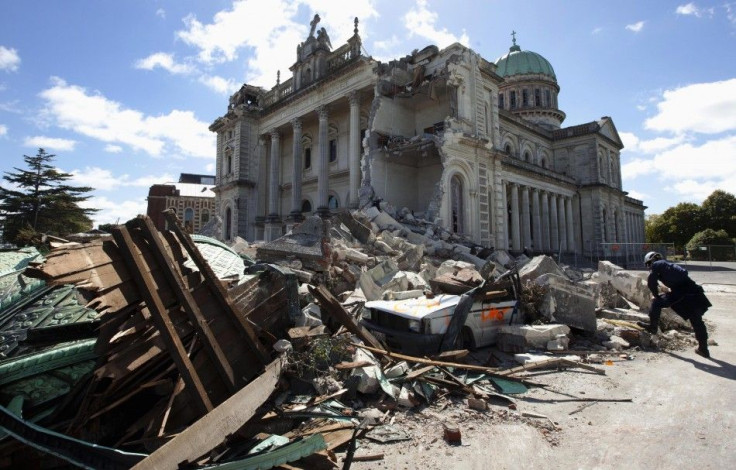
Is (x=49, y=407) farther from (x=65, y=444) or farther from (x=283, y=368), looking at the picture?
(x=283, y=368)

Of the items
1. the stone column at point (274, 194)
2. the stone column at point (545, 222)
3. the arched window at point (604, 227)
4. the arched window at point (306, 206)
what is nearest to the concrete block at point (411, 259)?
the arched window at point (306, 206)

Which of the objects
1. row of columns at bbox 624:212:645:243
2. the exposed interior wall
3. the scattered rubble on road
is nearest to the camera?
the scattered rubble on road

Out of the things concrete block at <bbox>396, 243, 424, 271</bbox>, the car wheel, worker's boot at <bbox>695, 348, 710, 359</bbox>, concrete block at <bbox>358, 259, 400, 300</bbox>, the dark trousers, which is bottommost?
worker's boot at <bbox>695, 348, 710, 359</bbox>

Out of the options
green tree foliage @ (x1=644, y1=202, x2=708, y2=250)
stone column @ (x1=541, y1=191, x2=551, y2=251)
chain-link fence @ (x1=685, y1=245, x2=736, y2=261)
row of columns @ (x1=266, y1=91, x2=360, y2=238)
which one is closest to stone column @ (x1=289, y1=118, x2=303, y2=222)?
row of columns @ (x1=266, y1=91, x2=360, y2=238)

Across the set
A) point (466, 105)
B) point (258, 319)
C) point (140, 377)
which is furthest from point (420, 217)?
point (140, 377)

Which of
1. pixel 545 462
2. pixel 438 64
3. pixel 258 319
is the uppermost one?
pixel 438 64

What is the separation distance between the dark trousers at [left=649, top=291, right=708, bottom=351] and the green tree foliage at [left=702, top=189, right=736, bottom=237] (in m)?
53.4

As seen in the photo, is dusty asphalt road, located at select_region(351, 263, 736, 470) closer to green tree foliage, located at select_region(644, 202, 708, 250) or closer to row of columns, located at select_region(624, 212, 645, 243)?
row of columns, located at select_region(624, 212, 645, 243)

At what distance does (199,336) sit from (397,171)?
1863 centimetres

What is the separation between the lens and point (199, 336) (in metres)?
3.62

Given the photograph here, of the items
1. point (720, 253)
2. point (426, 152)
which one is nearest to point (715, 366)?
point (426, 152)

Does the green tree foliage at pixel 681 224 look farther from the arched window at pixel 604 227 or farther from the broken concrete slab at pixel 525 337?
the broken concrete slab at pixel 525 337

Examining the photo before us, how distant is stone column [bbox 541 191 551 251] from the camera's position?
96.0 feet

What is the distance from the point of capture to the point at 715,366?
589 cm
